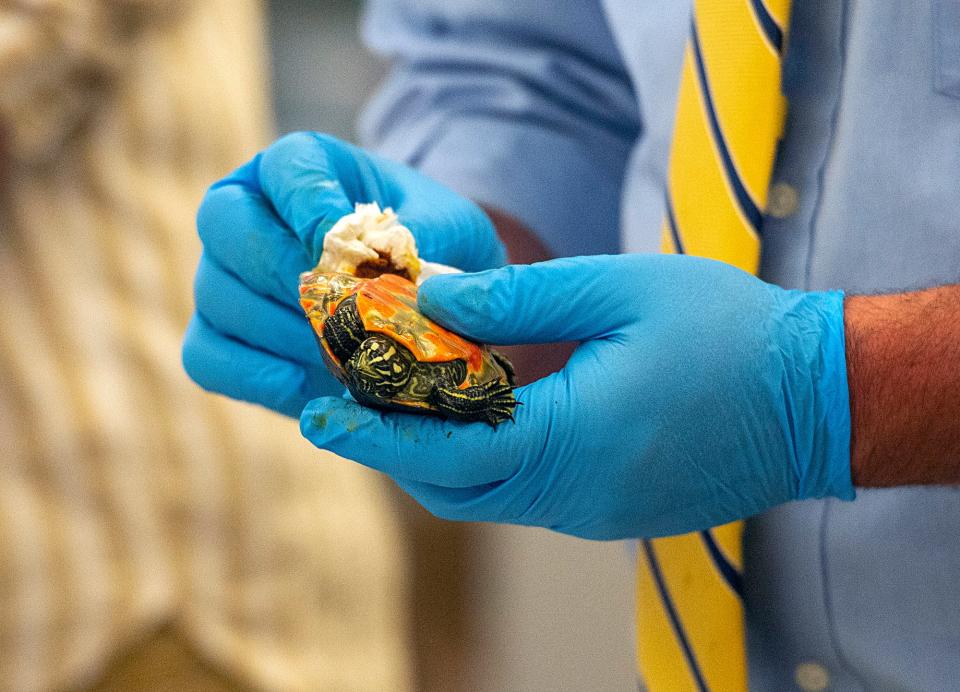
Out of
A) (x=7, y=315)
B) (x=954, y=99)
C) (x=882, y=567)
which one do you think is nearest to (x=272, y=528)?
(x=7, y=315)

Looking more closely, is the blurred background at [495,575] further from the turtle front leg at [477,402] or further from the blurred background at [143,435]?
the turtle front leg at [477,402]

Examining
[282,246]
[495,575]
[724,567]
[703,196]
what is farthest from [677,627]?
[495,575]

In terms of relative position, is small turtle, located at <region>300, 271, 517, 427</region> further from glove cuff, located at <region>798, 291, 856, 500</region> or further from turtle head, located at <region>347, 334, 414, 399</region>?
glove cuff, located at <region>798, 291, 856, 500</region>

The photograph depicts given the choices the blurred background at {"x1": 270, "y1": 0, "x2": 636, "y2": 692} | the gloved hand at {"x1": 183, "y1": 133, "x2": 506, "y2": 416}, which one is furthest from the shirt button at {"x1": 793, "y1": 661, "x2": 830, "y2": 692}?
the blurred background at {"x1": 270, "y1": 0, "x2": 636, "y2": 692}

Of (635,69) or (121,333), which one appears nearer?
(635,69)

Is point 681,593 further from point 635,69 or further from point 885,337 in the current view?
point 635,69

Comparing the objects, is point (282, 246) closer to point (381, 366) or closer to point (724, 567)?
point (381, 366)
